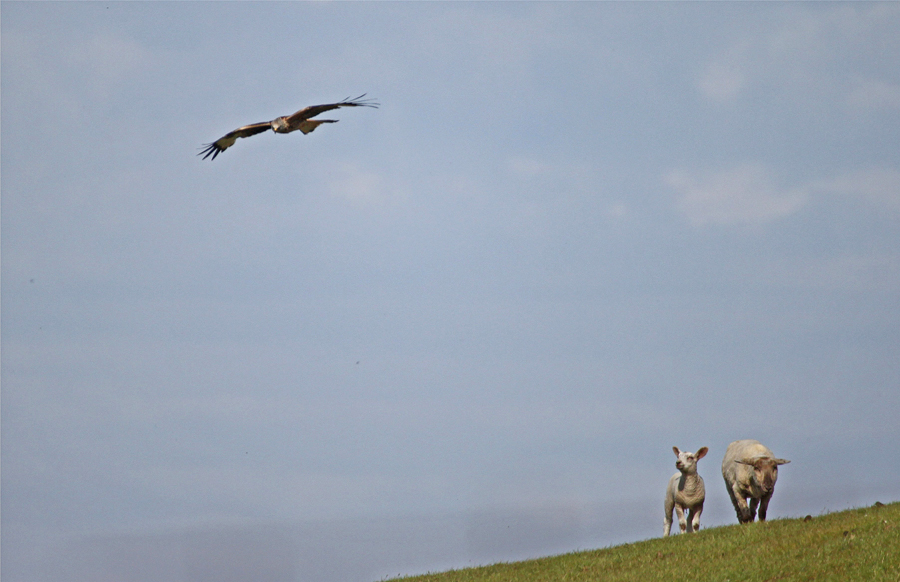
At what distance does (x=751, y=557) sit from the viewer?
19.3 m

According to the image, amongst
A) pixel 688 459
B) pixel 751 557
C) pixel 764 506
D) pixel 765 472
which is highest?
pixel 688 459

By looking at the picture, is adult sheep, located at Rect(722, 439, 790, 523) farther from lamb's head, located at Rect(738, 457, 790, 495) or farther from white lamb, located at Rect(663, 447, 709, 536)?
white lamb, located at Rect(663, 447, 709, 536)

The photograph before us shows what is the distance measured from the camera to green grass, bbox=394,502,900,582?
17750 millimetres

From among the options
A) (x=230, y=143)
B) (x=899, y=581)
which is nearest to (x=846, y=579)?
(x=899, y=581)

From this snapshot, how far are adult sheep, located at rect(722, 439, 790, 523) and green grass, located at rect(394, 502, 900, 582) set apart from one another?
129 centimetres

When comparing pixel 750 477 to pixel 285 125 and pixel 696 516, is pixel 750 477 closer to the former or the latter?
pixel 696 516

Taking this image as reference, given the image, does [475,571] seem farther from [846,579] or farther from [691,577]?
[846,579]

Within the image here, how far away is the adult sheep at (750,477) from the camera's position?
2409cm

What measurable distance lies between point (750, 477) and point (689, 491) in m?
1.93

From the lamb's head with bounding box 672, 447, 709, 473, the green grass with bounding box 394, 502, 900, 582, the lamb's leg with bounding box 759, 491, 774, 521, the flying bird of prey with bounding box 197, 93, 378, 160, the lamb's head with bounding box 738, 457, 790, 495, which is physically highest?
the flying bird of prey with bounding box 197, 93, 378, 160

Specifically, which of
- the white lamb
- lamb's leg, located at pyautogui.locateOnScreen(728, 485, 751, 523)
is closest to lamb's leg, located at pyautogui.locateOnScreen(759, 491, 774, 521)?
lamb's leg, located at pyautogui.locateOnScreen(728, 485, 751, 523)

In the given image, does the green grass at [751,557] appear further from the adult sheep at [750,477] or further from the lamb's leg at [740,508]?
the lamb's leg at [740,508]

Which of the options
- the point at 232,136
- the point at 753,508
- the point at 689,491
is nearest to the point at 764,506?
the point at 753,508

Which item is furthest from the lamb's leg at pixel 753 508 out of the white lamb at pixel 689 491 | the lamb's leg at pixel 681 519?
the lamb's leg at pixel 681 519
